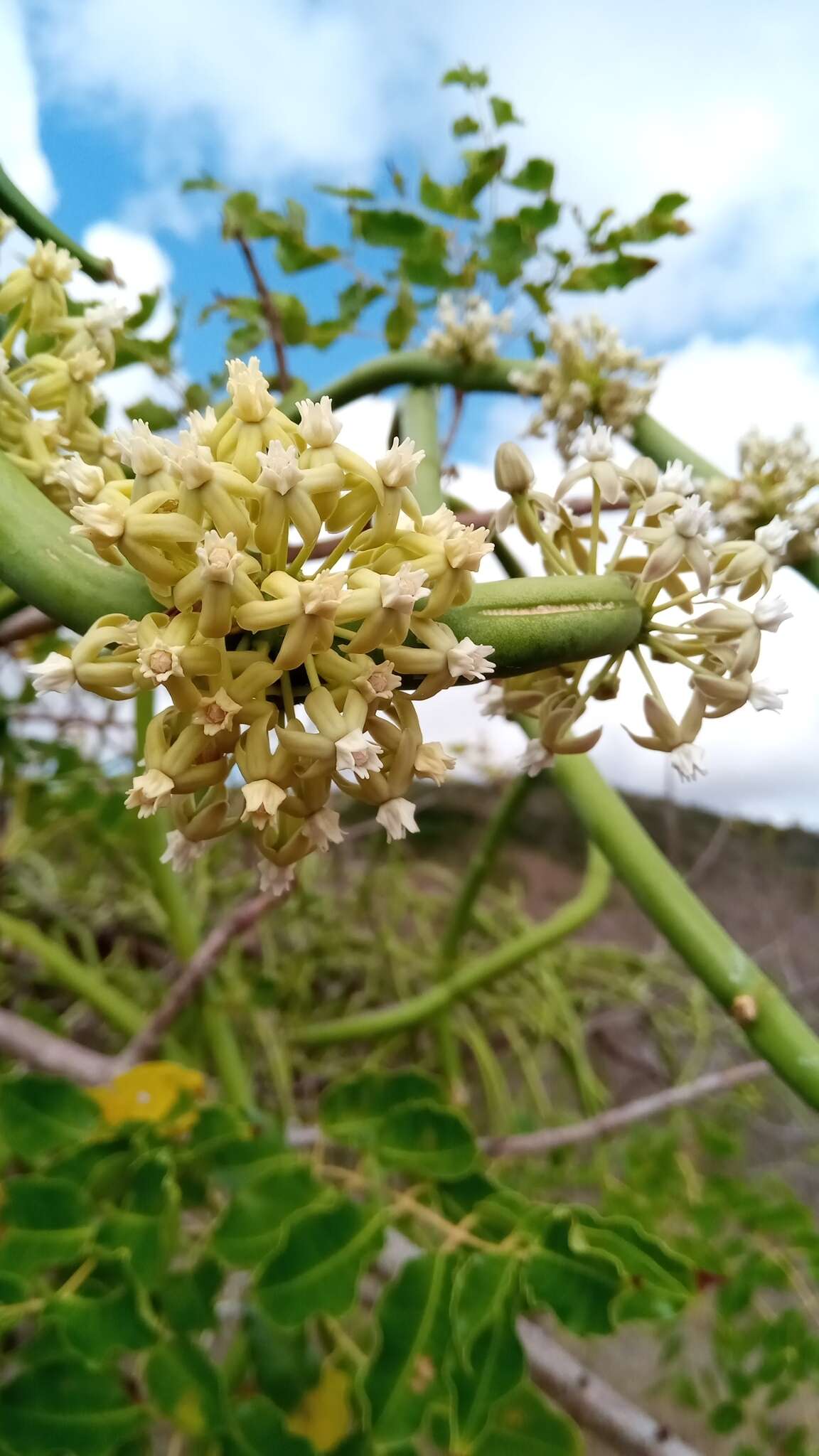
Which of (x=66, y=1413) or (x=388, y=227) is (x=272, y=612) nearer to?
(x=66, y=1413)

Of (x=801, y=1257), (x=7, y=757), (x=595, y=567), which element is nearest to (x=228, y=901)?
(x=7, y=757)

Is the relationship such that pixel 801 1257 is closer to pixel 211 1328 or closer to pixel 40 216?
pixel 211 1328

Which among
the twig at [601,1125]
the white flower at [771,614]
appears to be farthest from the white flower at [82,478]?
the twig at [601,1125]

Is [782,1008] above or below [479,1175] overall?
above

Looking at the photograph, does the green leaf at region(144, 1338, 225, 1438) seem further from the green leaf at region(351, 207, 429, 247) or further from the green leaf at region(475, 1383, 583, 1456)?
the green leaf at region(351, 207, 429, 247)

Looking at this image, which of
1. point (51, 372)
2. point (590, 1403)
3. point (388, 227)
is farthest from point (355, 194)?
point (590, 1403)

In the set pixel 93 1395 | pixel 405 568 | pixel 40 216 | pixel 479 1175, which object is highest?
pixel 40 216
